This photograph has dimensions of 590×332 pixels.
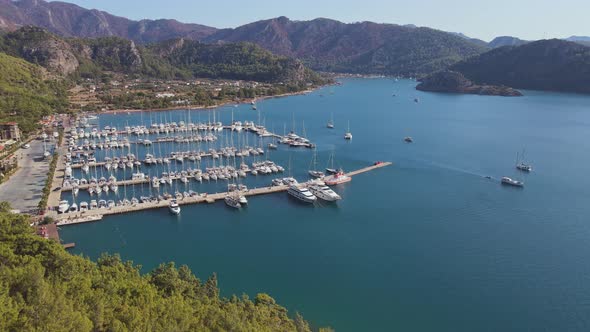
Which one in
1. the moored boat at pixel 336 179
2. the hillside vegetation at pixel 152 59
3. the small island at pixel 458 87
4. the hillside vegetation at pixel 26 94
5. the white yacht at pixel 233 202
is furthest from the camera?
the small island at pixel 458 87

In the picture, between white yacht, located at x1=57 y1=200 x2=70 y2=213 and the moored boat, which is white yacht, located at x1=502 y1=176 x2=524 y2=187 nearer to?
the moored boat

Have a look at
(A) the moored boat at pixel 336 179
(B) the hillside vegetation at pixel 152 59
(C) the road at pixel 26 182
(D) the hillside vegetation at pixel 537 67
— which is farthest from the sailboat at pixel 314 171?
(D) the hillside vegetation at pixel 537 67

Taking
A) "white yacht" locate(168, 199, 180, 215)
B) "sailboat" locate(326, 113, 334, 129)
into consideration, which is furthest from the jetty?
"sailboat" locate(326, 113, 334, 129)

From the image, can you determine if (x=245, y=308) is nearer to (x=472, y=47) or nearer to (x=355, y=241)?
(x=355, y=241)

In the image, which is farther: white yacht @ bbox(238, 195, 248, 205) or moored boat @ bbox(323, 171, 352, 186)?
moored boat @ bbox(323, 171, 352, 186)

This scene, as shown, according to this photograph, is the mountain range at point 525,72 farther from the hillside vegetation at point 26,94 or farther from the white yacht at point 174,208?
the white yacht at point 174,208

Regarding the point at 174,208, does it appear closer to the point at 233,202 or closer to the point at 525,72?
the point at 233,202

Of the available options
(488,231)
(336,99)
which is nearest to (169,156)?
(488,231)
